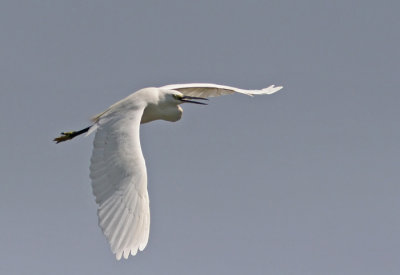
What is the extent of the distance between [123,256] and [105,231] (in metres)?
0.54

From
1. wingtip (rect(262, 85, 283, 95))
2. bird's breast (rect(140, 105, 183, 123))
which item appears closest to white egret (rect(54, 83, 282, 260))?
bird's breast (rect(140, 105, 183, 123))

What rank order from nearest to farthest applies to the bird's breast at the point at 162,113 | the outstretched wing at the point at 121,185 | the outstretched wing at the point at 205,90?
the outstretched wing at the point at 121,185 < the bird's breast at the point at 162,113 < the outstretched wing at the point at 205,90

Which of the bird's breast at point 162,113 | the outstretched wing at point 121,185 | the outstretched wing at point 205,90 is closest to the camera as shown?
the outstretched wing at point 121,185

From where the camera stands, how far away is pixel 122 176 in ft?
52.7

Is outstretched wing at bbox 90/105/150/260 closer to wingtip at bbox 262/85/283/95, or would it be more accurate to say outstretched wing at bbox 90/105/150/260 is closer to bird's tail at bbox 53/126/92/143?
bird's tail at bbox 53/126/92/143

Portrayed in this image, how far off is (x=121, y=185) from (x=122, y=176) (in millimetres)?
189

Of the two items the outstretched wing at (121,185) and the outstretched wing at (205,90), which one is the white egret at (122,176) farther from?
the outstretched wing at (205,90)

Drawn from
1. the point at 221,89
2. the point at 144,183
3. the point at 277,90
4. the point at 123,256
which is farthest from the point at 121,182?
the point at 277,90

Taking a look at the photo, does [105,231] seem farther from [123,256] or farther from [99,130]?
[99,130]

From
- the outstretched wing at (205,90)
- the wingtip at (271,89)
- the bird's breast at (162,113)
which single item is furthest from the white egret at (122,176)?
the wingtip at (271,89)

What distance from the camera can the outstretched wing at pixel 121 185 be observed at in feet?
50.0

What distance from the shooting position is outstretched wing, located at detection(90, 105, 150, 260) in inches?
600

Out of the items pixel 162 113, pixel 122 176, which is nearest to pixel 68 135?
pixel 162 113

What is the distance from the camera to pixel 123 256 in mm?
15039
